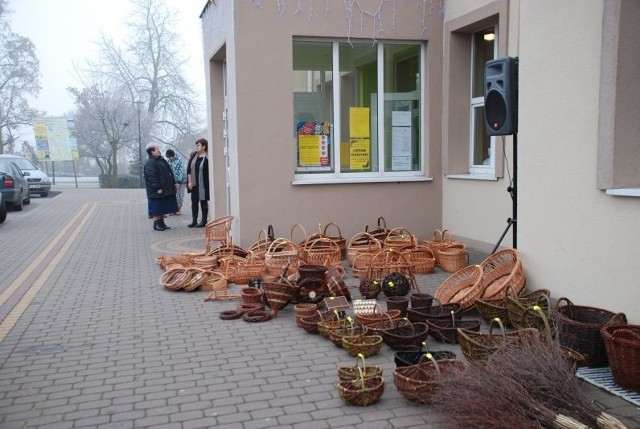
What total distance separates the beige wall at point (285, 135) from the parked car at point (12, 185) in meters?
11.2

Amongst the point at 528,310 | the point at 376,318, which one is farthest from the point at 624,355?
the point at 376,318

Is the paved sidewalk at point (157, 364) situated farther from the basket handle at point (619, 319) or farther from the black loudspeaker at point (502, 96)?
the black loudspeaker at point (502, 96)

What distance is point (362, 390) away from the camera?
12.8 ft

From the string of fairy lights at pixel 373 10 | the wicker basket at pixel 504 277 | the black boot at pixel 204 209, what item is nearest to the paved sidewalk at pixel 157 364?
the wicker basket at pixel 504 277

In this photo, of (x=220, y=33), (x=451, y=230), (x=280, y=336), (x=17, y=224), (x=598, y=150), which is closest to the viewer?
(x=598, y=150)

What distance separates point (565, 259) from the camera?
5652 mm

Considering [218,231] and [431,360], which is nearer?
[431,360]

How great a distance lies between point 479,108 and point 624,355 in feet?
19.2

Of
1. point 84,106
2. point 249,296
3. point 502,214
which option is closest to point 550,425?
point 249,296

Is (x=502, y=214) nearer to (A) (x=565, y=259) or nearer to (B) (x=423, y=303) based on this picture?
(A) (x=565, y=259)

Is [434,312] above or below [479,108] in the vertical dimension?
below

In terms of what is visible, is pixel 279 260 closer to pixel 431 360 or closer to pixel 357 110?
pixel 357 110

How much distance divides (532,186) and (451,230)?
3.44 metres

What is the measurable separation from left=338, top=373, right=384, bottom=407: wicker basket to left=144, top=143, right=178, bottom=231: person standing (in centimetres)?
946
